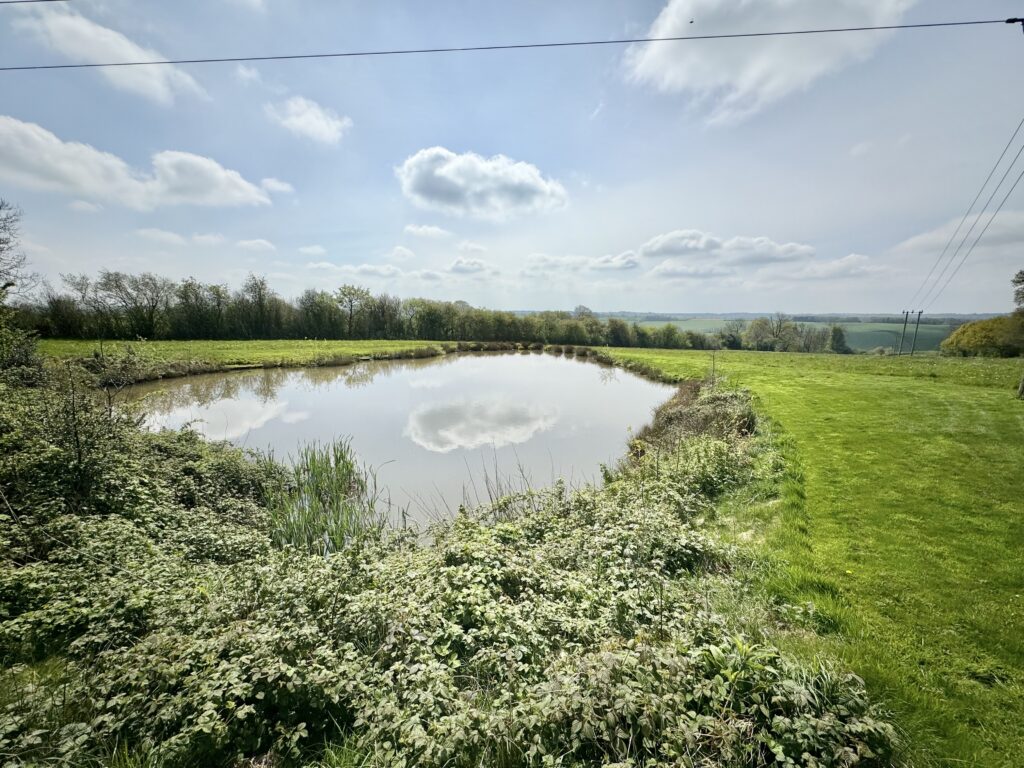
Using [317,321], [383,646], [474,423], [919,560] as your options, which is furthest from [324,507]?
[317,321]

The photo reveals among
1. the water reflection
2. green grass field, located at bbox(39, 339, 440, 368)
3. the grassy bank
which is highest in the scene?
green grass field, located at bbox(39, 339, 440, 368)

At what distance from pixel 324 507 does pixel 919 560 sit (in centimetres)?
856

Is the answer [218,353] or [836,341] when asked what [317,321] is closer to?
[218,353]

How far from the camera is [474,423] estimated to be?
13.5 meters

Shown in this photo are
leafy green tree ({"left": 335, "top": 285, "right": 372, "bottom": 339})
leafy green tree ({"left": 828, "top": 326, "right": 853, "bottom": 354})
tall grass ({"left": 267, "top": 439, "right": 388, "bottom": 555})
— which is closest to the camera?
tall grass ({"left": 267, "top": 439, "right": 388, "bottom": 555})

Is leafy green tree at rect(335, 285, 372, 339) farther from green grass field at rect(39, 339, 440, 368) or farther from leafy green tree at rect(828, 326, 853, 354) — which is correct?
leafy green tree at rect(828, 326, 853, 354)

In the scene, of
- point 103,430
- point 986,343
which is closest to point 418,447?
point 103,430

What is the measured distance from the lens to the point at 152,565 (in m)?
4.13

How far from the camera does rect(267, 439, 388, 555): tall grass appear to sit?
20.3 feet

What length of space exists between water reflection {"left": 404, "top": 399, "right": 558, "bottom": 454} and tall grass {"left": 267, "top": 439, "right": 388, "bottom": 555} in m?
2.84

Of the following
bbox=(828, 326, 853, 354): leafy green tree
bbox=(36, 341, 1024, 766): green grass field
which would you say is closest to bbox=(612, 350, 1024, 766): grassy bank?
bbox=(36, 341, 1024, 766): green grass field

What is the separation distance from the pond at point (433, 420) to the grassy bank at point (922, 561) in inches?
179

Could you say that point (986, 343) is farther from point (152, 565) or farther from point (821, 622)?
point (152, 565)

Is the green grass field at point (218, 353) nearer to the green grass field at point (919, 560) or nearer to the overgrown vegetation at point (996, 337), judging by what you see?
the green grass field at point (919, 560)
